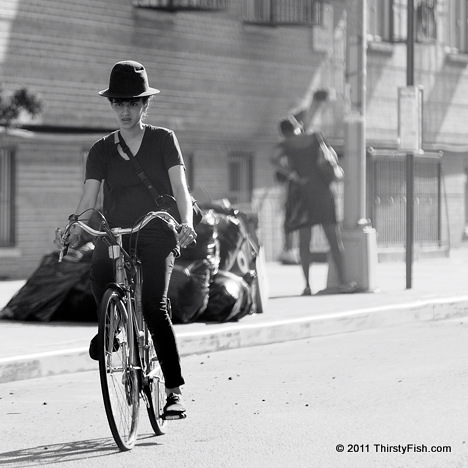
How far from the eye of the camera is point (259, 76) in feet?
77.4

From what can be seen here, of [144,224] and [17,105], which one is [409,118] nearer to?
[17,105]

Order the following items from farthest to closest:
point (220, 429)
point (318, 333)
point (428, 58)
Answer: point (428, 58), point (318, 333), point (220, 429)

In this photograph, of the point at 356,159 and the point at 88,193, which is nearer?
the point at 88,193

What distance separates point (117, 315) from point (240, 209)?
788 centimetres

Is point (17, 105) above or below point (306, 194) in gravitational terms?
above

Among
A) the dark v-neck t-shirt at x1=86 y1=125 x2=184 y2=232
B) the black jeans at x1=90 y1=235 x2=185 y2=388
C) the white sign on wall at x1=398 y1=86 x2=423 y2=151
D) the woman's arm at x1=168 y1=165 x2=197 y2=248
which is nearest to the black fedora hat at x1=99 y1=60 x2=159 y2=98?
the dark v-neck t-shirt at x1=86 y1=125 x2=184 y2=232

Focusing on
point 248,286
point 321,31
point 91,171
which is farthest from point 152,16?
point 91,171

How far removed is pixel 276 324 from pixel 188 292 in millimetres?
790

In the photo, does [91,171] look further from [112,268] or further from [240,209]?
[240,209]

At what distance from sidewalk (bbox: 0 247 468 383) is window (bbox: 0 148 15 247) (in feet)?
3.51

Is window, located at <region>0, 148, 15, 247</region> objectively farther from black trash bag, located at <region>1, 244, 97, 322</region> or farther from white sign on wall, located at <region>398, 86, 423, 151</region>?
black trash bag, located at <region>1, 244, 97, 322</region>

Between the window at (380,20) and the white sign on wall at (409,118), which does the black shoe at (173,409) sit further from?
the window at (380,20)

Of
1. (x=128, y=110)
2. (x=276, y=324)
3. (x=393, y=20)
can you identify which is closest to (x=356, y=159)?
(x=276, y=324)

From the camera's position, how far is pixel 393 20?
26.2 m
